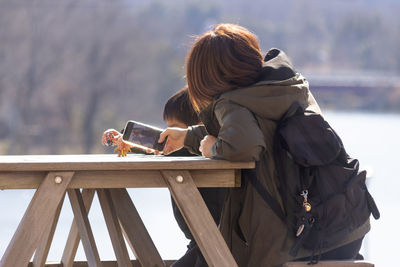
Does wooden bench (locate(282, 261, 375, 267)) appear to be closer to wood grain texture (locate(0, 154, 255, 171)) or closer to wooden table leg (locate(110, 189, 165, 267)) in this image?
wood grain texture (locate(0, 154, 255, 171))

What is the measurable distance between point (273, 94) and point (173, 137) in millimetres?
304

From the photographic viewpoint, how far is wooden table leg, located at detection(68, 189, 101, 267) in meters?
1.87

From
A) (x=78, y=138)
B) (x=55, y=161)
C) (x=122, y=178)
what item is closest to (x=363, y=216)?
(x=122, y=178)

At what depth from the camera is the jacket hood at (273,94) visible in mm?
1576

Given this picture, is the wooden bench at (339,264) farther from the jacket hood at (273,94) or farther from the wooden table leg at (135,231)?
the wooden table leg at (135,231)

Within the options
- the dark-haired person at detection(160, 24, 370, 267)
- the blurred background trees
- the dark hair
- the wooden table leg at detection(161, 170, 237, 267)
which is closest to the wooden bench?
the dark-haired person at detection(160, 24, 370, 267)

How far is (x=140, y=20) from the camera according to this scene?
23.3 meters

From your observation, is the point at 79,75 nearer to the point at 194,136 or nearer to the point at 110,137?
the point at 110,137

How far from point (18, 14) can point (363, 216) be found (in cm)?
1778

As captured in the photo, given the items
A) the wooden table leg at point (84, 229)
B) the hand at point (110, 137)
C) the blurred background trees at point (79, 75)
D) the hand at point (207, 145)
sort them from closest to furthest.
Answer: the hand at point (207, 145)
the wooden table leg at point (84, 229)
the hand at point (110, 137)
the blurred background trees at point (79, 75)

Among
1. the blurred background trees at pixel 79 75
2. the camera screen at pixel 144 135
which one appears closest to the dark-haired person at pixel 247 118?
the camera screen at pixel 144 135

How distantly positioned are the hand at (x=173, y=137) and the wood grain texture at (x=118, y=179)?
0.62 ft

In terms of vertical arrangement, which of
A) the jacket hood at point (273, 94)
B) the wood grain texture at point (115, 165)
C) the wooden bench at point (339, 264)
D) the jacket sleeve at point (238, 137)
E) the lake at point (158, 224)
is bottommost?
A: the lake at point (158, 224)

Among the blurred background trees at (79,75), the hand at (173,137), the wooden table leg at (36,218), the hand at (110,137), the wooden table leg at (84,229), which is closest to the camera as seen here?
the wooden table leg at (36,218)
